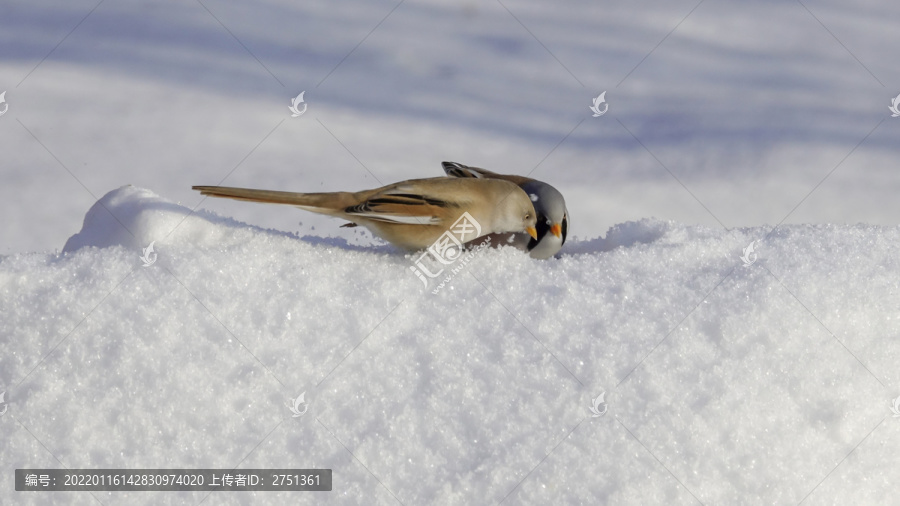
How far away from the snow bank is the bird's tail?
7cm

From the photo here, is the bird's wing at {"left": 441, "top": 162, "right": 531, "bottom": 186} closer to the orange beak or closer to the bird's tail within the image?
the orange beak

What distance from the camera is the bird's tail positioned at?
1067mm

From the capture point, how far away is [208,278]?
41.1 inches

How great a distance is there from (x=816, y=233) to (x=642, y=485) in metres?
0.61

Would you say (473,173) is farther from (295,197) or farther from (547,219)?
(295,197)

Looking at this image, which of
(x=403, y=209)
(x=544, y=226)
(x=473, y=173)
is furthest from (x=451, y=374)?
(x=473, y=173)

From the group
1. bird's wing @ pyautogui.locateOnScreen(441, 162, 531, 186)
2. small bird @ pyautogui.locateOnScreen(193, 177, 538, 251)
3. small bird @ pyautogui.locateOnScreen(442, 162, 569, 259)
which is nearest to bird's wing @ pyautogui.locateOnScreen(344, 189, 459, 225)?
small bird @ pyautogui.locateOnScreen(193, 177, 538, 251)

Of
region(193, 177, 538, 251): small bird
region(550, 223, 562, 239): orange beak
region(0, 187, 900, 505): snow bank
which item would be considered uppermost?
region(193, 177, 538, 251): small bird

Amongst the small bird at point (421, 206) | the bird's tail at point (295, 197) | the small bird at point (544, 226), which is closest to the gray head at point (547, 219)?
the small bird at point (544, 226)

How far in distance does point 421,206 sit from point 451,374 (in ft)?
0.92

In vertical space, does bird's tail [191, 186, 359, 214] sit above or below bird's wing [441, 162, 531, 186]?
above

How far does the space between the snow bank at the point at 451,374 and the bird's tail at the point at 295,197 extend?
0.07m

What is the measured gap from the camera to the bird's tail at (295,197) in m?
1.07

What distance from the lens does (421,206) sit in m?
1.14
